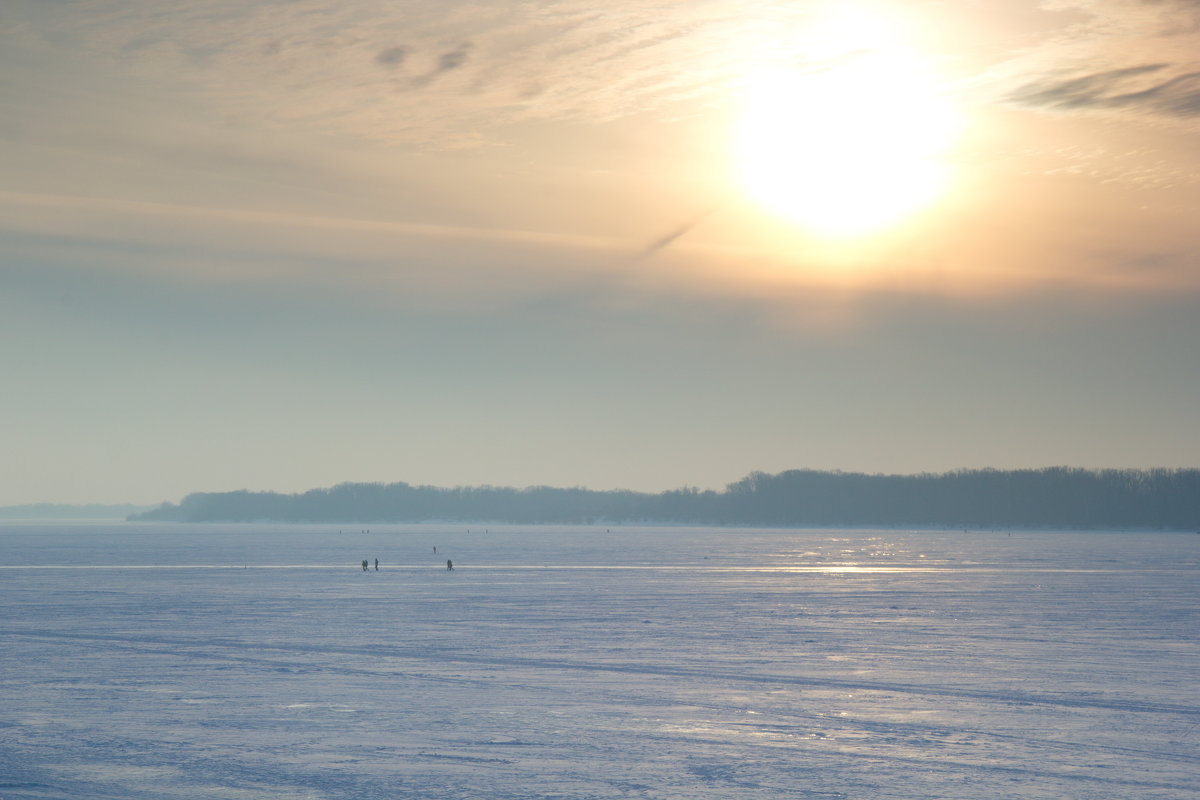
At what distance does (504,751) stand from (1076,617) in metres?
28.2

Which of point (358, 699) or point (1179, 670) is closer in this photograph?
point (358, 699)

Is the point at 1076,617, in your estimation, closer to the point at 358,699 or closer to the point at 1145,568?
the point at 358,699

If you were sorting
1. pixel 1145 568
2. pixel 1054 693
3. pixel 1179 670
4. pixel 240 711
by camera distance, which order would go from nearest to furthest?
pixel 240 711 < pixel 1054 693 < pixel 1179 670 < pixel 1145 568

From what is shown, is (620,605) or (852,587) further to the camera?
(852,587)

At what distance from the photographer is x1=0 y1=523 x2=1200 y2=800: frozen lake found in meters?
15.0

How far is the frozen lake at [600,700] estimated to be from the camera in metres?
15.0

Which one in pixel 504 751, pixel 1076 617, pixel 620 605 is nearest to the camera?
pixel 504 751

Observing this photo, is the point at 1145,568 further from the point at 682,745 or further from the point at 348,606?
the point at 682,745

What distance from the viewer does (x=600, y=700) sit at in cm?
2097

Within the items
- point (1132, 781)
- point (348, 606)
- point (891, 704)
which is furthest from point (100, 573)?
point (1132, 781)

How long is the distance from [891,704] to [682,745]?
17.0ft

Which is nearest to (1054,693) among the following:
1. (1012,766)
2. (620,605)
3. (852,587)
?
(1012,766)

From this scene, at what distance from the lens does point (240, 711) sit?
20109mm

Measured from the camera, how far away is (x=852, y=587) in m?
57.8
